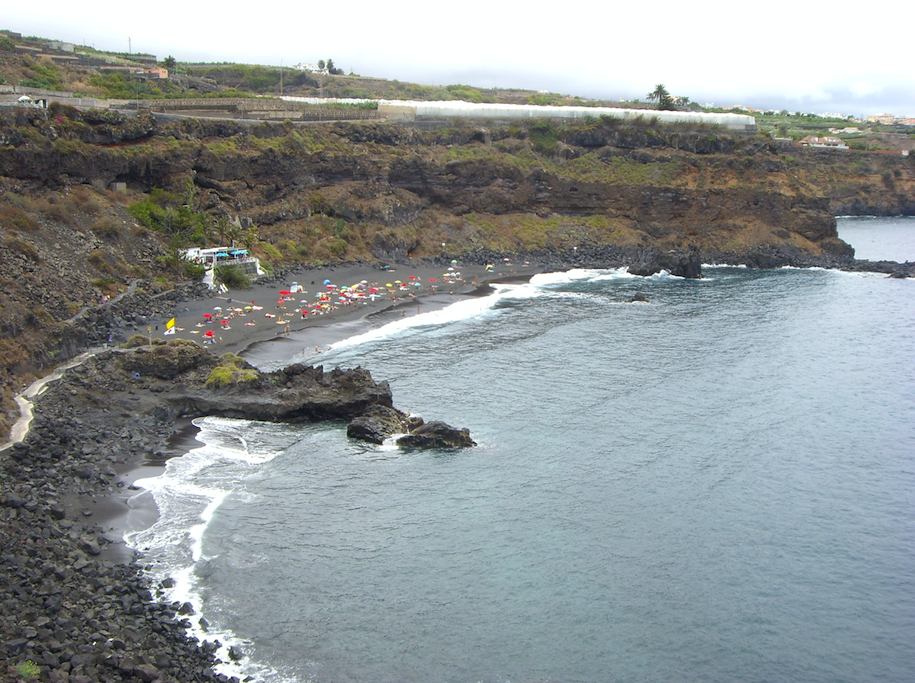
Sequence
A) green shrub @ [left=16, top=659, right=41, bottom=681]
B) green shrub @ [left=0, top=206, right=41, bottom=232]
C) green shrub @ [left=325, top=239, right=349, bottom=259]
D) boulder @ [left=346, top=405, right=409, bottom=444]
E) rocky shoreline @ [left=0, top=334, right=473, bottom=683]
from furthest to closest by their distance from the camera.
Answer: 1. green shrub @ [left=325, top=239, right=349, bottom=259]
2. green shrub @ [left=0, top=206, right=41, bottom=232]
3. boulder @ [left=346, top=405, right=409, bottom=444]
4. rocky shoreline @ [left=0, top=334, right=473, bottom=683]
5. green shrub @ [left=16, top=659, right=41, bottom=681]

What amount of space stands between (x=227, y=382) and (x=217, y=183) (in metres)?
52.1

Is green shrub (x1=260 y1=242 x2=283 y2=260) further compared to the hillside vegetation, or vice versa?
green shrub (x1=260 y1=242 x2=283 y2=260)

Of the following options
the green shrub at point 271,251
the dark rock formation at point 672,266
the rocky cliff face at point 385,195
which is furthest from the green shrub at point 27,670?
the dark rock formation at point 672,266

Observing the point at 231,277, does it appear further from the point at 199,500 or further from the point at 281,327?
the point at 199,500

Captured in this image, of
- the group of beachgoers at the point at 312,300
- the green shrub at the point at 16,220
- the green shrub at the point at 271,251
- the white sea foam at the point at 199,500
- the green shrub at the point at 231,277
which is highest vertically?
the green shrub at the point at 16,220

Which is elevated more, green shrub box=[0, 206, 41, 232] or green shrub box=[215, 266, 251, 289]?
green shrub box=[0, 206, 41, 232]

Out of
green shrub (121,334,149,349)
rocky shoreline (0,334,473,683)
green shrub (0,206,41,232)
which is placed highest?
green shrub (0,206,41,232)

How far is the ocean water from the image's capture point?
30.4 m

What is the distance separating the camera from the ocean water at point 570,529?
30.4m

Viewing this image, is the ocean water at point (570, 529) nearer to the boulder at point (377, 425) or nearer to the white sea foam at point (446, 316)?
the boulder at point (377, 425)

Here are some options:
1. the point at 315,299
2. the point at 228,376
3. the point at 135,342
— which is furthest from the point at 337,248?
the point at 228,376

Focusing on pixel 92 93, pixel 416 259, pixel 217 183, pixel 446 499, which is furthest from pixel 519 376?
pixel 92 93

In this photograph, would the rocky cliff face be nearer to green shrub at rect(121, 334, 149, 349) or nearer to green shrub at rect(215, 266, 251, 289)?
green shrub at rect(215, 266, 251, 289)

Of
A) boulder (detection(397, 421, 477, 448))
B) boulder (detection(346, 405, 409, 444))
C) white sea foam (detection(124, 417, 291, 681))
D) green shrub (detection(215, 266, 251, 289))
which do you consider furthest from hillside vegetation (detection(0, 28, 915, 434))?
boulder (detection(397, 421, 477, 448))
